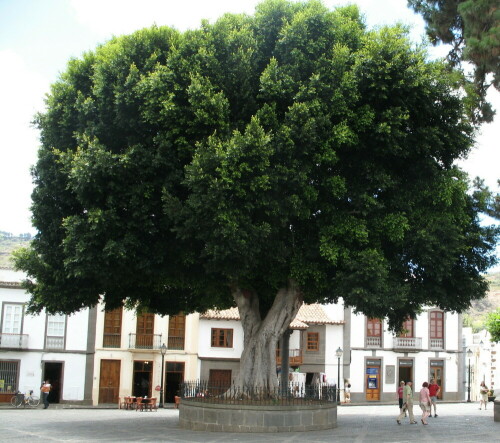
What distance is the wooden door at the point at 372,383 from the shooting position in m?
41.7

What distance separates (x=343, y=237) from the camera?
18.2 m

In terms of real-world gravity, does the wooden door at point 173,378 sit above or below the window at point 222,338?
below

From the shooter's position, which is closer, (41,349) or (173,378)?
(41,349)

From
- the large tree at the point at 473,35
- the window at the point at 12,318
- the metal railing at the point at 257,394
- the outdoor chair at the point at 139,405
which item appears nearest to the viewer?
the large tree at the point at 473,35

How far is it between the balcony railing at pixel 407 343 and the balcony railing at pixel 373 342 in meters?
0.95

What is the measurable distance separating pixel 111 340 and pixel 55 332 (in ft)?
10.2

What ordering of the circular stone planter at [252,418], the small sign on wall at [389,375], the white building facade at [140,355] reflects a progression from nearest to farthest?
the circular stone planter at [252,418] → the white building facade at [140,355] → the small sign on wall at [389,375]

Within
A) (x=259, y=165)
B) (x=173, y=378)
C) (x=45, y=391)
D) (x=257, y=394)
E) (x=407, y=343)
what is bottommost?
(x=45, y=391)

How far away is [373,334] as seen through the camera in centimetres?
4241

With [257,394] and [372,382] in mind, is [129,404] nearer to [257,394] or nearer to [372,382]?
[257,394]

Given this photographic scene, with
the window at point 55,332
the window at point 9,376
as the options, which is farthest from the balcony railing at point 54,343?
the window at point 9,376

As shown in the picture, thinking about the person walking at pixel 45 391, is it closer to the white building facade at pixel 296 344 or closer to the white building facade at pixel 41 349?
the white building facade at pixel 41 349

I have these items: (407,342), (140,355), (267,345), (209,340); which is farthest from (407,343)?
(267,345)

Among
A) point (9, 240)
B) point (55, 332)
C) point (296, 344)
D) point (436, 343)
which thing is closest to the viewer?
point (55, 332)
